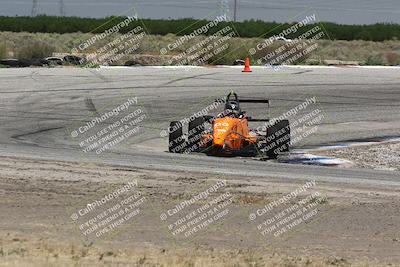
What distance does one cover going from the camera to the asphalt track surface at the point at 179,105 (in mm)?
18438

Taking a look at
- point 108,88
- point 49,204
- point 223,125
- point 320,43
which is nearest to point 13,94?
point 108,88

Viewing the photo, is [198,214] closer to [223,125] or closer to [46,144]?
[223,125]

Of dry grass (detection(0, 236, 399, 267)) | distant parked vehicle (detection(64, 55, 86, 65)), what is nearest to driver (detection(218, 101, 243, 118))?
dry grass (detection(0, 236, 399, 267))

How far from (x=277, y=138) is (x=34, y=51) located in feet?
108

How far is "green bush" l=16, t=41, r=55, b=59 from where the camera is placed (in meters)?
51.2

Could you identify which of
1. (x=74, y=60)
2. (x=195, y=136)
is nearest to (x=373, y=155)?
(x=195, y=136)

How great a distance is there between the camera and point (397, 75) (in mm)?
40812

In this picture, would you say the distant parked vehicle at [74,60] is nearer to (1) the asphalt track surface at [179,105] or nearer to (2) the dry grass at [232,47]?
(1) the asphalt track surface at [179,105]

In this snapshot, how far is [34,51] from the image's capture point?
51.6 metres

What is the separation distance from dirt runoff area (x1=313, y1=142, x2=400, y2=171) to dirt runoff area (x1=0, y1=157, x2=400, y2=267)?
4.22 m

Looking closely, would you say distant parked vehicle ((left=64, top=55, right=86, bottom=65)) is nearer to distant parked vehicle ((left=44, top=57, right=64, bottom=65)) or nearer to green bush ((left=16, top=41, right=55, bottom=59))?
distant parked vehicle ((left=44, top=57, right=64, bottom=65))

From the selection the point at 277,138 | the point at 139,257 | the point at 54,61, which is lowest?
the point at 54,61

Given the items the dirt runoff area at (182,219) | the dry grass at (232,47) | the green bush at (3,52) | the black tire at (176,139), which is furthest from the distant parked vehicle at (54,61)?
the dirt runoff area at (182,219)

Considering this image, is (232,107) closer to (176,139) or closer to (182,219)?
(176,139)
